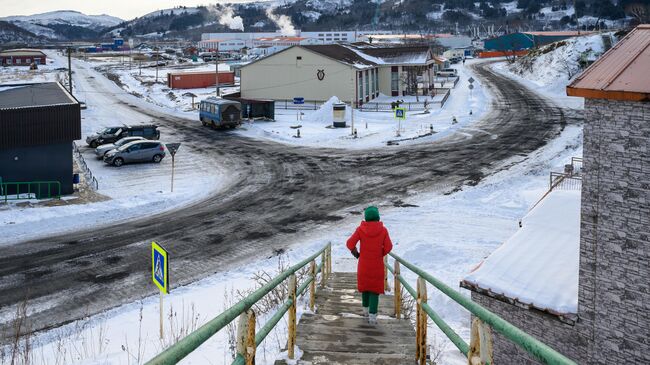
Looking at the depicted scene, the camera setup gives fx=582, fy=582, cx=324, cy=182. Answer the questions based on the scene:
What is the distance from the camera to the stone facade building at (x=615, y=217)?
9109mm

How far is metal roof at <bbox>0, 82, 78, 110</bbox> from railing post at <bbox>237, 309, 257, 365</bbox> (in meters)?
25.0

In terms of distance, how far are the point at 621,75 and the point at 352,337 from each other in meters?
6.24

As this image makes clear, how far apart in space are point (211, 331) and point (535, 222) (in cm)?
1197

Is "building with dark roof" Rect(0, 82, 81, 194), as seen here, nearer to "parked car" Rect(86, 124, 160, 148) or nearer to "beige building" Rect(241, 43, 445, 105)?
"parked car" Rect(86, 124, 160, 148)

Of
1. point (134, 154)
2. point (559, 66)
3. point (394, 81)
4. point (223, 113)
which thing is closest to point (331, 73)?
point (394, 81)

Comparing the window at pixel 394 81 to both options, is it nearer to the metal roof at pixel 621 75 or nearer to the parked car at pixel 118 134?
the parked car at pixel 118 134

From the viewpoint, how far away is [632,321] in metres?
9.24

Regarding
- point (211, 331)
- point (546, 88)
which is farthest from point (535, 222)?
point (546, 88)

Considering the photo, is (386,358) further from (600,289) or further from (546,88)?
(546,88)

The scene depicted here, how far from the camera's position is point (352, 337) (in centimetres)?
748

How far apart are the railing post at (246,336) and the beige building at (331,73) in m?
51.2

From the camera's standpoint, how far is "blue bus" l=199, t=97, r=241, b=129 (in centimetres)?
4538

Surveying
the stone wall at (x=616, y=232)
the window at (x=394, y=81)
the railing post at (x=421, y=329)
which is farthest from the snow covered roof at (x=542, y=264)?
the window at (x=394, y=81)

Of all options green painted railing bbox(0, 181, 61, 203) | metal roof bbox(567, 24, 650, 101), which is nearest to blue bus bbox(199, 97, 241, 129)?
green painted railing bbox(0, 181, 61, 203)
